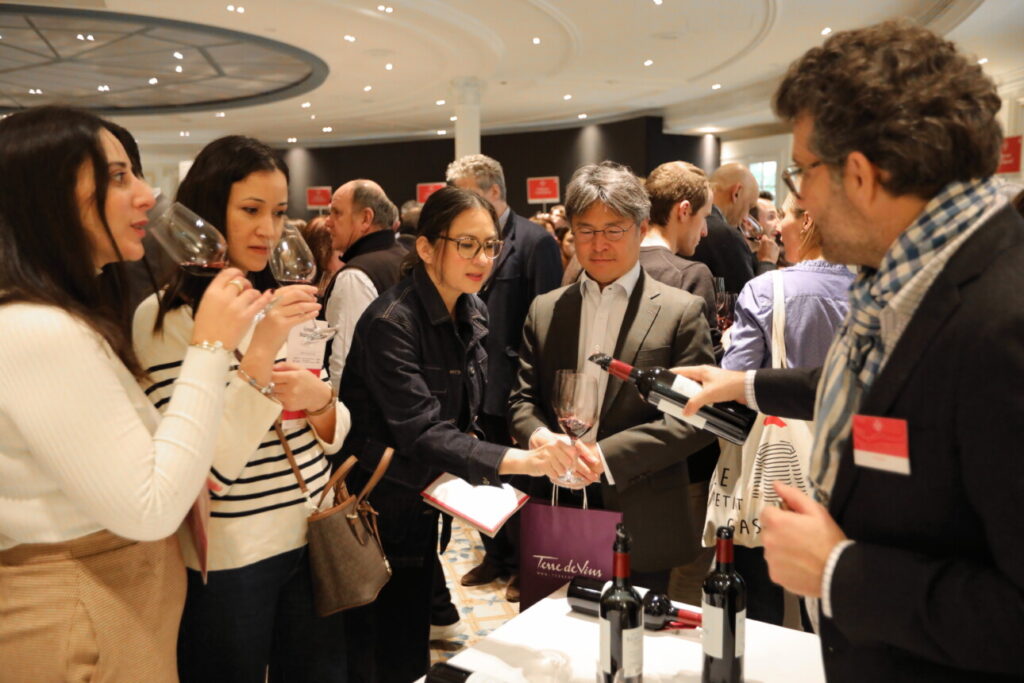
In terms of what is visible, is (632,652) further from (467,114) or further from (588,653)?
(467,114)

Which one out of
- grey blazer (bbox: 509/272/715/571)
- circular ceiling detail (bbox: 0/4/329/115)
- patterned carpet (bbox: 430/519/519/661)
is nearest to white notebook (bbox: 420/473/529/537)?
grey blazer (bbox: 509/272/715/571)

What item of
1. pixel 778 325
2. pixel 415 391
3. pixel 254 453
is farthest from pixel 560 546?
pixel 778 325

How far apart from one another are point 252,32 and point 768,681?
9.10 metres

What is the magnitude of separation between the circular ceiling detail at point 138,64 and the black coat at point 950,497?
780 cm

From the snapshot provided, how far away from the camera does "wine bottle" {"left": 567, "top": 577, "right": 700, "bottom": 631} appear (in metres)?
1.64

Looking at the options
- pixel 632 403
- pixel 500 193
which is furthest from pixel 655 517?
pixel 500 193

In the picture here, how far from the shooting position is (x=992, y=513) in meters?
0.91

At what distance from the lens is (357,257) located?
4.04 m

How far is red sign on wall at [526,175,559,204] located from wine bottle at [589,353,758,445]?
12541 mm

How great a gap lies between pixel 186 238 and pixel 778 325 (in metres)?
1.84

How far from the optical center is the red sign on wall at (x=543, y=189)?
1391 centimetres

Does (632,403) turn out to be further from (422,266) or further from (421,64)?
(421,64)

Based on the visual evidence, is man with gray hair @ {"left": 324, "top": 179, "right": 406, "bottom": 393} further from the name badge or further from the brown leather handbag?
the name badge

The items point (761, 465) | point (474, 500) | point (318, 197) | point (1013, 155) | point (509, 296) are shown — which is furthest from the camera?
point (318, 197)
